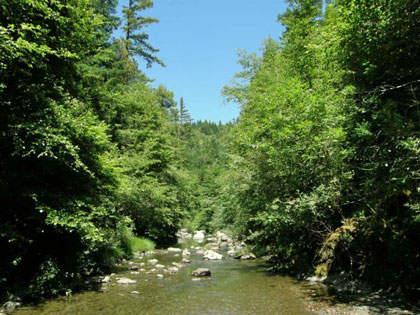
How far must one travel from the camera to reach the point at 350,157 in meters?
9.85

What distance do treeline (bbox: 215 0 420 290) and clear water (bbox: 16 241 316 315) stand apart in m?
2.58

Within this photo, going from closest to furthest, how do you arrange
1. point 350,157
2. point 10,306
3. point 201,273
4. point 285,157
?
1. point 10,306
2. point 350,157
3. point 285,157
4. point 201,273

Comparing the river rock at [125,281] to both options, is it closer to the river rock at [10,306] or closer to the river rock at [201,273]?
the river rock at [201,273]

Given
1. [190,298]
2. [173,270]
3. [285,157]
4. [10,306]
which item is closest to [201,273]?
[173,270]

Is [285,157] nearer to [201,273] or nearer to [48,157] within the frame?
[201,273]

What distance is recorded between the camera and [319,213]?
11.6 meters

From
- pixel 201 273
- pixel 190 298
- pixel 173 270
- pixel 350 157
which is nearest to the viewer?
pixel 350 157

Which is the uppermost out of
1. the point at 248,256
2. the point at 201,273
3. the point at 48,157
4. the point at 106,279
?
the point at 48,157

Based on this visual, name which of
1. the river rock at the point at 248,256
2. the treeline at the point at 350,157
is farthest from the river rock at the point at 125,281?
the river rock at the point at 248,256

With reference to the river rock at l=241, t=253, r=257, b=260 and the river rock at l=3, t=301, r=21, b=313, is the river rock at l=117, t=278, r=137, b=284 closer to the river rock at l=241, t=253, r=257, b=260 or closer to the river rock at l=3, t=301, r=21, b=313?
the river rock at l=3, t=301, r=21, b=313

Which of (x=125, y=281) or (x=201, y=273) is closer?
(x=125, y=281)

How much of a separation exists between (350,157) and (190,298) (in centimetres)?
736

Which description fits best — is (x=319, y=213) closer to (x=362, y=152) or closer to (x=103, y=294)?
(x=362, y=152)

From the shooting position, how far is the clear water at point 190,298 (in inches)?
353
